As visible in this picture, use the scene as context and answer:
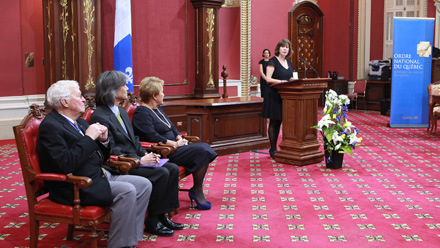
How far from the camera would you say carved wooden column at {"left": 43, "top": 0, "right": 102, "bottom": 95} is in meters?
7.70

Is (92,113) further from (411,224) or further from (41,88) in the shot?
(41,88)

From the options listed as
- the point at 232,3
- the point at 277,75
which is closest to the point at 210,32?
the point at 232,3

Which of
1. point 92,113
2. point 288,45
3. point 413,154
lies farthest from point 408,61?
point 92,113

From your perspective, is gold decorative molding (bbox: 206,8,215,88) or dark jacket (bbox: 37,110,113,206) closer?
dark jacket (bbox: 37,110,113,206)

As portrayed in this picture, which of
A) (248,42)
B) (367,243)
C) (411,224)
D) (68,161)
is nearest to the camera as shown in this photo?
(68,161)

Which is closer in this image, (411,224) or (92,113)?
(92,113)

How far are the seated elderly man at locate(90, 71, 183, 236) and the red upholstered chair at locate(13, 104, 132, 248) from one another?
0.53 meters

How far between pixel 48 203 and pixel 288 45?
13.7 ft

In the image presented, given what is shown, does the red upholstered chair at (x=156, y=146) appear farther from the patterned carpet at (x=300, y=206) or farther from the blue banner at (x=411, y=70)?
the blue banner at (x=411, y=70)

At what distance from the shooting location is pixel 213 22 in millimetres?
9195

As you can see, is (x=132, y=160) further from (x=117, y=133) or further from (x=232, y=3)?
(x=232, y=3)

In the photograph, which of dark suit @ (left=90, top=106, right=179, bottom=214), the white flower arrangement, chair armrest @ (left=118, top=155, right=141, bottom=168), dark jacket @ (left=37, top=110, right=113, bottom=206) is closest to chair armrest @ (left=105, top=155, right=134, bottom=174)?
chair armrest @ (left=118, top=155, right=141, bottom=168)

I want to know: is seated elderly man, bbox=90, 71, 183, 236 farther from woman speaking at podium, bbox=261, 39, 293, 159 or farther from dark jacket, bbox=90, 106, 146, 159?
woman speaking at podium, bbox=261, 39, 293, 159

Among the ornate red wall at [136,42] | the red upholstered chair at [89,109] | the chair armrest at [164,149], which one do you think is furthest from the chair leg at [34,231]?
the ornate red wall at [136,42]
